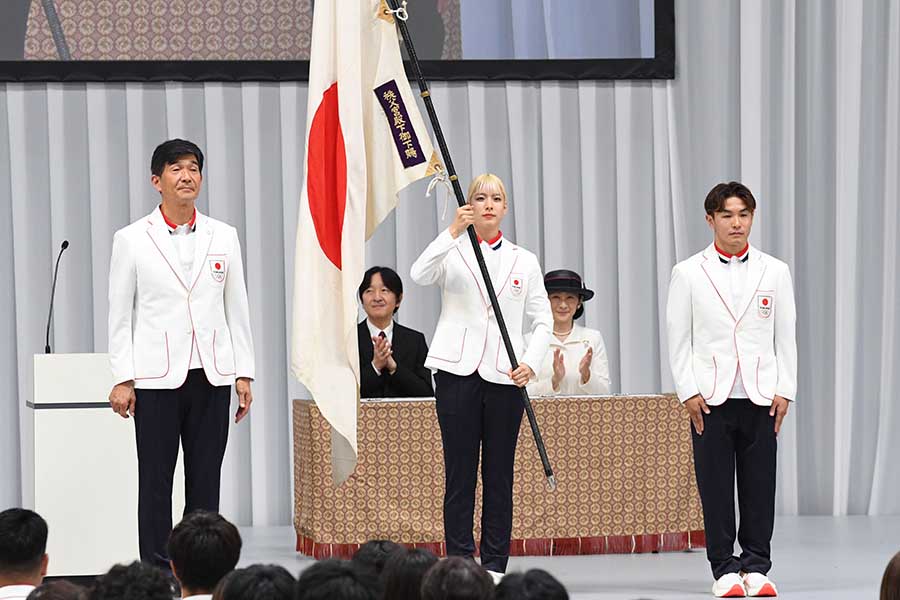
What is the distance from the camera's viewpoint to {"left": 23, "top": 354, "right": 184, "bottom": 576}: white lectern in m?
4.70

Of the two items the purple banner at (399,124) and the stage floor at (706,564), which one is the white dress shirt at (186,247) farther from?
the stage floor at (706,564)

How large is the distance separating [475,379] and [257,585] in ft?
7.16

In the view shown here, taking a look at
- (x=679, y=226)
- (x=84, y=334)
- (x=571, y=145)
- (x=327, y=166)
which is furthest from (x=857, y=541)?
(x=84, y=334)

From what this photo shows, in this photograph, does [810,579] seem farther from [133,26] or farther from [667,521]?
[133,26]

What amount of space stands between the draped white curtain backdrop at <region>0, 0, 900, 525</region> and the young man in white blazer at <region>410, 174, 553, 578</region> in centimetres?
284

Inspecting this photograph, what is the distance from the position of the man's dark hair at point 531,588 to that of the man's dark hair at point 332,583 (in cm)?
22

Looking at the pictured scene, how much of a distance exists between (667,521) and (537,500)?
55cm

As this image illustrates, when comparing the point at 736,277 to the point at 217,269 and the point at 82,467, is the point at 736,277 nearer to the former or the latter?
the point at 217,269

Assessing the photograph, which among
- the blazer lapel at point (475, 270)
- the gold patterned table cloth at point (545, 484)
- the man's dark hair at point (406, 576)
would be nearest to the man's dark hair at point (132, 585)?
the man's dark hair at point (406, 576)

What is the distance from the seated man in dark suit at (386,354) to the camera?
562 centimetres

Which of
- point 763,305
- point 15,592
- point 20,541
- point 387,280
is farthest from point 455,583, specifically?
point 387,280

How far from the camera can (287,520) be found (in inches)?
279

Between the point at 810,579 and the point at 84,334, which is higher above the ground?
the point at 84,334

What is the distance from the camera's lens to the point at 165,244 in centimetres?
398
